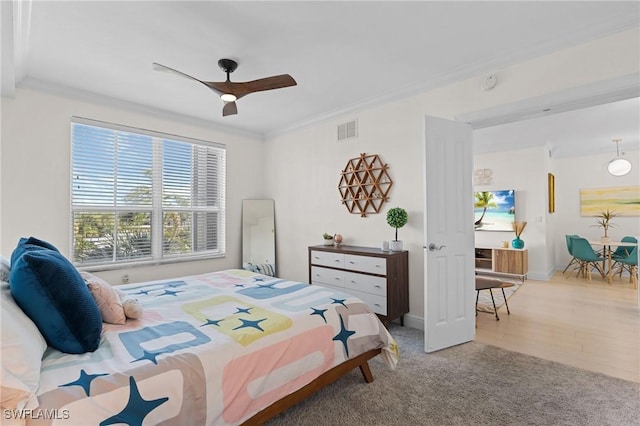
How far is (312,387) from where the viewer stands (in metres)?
1.82

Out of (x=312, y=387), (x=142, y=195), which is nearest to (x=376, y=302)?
(x=312, y=387)

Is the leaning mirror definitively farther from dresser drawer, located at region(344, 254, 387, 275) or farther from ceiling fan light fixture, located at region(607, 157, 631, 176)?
ceiling fan light fixture, located at region(607, 157, 631, 176)

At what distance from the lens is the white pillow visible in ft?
3.27

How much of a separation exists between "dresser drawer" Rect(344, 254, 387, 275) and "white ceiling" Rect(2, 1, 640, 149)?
193 centimetres

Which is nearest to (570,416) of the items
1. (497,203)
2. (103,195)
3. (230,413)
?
(230,413)

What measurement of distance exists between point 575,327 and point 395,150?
110 inches

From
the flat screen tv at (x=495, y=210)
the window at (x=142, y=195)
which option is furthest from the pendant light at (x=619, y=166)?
the window at (x=142, y=195)

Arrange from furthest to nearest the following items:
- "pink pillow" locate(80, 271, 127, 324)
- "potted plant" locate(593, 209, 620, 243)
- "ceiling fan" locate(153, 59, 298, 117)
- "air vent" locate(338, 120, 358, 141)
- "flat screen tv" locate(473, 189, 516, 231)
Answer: "flat screen tv" locate(473, 189, 516, 231)
"potted plant" locate(593, 209, 620, 243)
"air vent" locate(338, 120, 358, 141)
"ceiling fan" locate(153, 59, 298, 117)
"pink pillow" locate(80, 271, 127, 324)

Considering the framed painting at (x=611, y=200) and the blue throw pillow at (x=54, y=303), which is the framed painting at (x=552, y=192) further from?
the blue throw pillow at (x=54, y=303)

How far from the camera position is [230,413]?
4.62 feet

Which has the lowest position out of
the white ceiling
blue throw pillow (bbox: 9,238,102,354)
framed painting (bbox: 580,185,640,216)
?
blue throw pillow (bbox: 9,238,102,354)

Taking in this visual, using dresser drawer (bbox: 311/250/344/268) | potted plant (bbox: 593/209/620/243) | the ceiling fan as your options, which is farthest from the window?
potted plant (bbox: 593/209/620/243)

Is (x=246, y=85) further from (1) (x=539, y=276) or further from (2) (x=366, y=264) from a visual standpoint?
(1) (x=539, y=276)

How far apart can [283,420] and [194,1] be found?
2739mm
